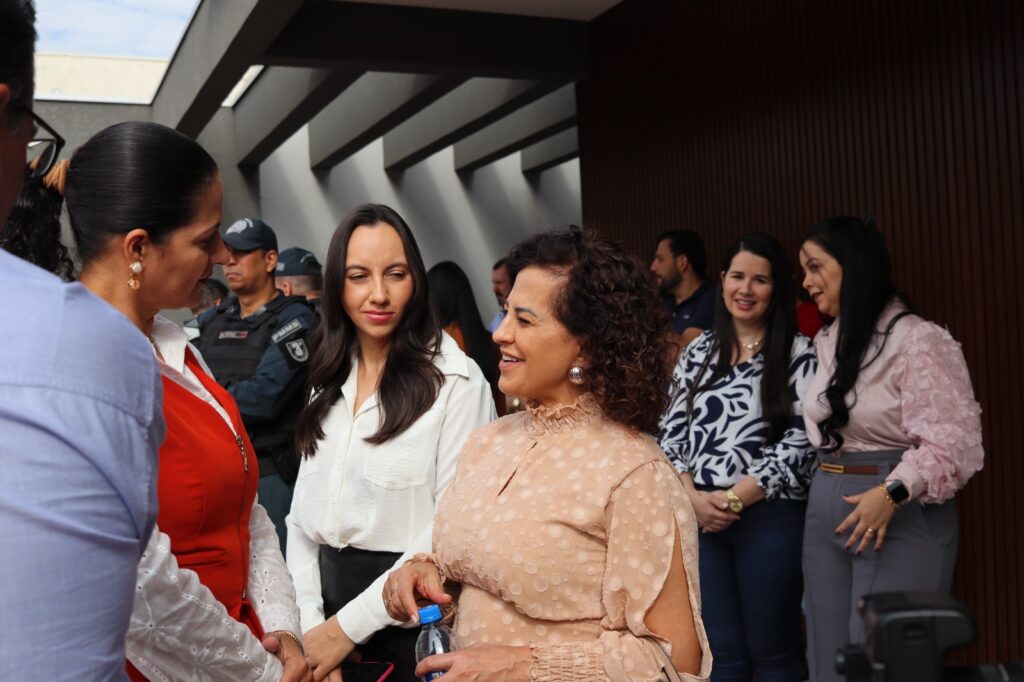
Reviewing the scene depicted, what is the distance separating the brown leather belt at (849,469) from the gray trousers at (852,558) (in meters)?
0.01

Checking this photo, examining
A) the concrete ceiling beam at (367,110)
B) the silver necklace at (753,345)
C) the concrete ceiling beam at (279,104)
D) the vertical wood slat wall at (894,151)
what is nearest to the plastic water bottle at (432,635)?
the vertical wood slat wall at (894,151)

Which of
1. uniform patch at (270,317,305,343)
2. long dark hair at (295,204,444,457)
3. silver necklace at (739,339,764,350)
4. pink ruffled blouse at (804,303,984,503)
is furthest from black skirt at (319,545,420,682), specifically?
silver necklace at (739,339,764,350)

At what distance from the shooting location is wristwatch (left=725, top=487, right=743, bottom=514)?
3545mm

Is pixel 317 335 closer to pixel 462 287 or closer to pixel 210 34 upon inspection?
pixel 462 287

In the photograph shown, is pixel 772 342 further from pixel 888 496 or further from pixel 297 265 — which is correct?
pixel 297 265

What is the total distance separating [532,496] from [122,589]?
43.8 inches

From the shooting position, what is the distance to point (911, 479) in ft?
10.1

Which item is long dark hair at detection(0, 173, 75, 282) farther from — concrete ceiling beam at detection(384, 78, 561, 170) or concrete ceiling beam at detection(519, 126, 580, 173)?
concrete ceiling beam at detection(519, 126, 580, 173)

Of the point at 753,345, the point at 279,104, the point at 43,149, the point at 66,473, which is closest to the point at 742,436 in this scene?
the point at 753,345

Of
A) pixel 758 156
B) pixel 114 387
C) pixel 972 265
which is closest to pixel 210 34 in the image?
pixel 758 156

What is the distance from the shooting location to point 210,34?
21.8ft

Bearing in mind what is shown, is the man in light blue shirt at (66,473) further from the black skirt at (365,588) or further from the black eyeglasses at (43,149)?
the black skirt at (365,588)

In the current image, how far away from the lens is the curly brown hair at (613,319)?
6.20 feet

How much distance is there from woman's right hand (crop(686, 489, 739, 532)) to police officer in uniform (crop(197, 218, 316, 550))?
1.52 metres
